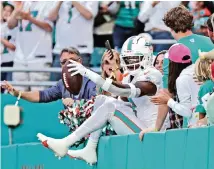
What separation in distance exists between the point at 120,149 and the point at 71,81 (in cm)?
149

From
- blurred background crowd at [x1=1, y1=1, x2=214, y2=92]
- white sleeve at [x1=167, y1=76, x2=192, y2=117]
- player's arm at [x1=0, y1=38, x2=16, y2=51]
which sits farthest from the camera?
player's arm at [x1=0, y1=38, x2=16, y2=51]

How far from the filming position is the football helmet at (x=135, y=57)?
37.5 ft

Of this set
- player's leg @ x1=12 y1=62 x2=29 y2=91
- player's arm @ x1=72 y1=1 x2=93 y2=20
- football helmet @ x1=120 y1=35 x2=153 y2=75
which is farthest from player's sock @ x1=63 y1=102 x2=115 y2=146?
player's leg @ x1=12 y1=62 x2=29 y2=91

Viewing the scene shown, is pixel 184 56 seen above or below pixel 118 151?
above

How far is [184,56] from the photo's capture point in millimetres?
10547

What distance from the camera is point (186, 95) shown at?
10320 mm

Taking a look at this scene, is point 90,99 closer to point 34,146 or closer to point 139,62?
point 139,62

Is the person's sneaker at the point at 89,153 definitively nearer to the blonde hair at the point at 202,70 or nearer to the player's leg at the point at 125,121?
the player's leg at the point at 125,121

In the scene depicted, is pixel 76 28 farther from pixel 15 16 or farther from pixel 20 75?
pixel 20 75

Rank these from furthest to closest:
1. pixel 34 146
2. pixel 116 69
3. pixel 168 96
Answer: pixel 34 146, pixel 116 69, pixel 168 96

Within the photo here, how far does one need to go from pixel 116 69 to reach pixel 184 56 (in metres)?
1.66

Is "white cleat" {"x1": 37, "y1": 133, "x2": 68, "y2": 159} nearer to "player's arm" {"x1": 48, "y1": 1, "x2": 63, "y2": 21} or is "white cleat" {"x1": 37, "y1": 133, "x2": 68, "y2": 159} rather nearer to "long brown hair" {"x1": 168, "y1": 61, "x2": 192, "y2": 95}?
"long brown hair" {"x1": 168, "y1": 61, "x2": 192, "y2": 95}

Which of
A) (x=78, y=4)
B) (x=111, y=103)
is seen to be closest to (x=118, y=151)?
(x=111, y=103)

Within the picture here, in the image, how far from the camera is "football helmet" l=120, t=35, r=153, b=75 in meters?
11.4
